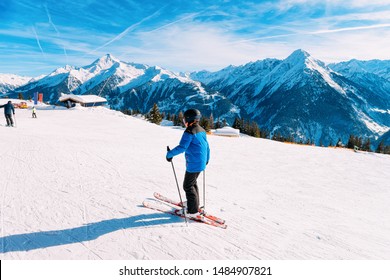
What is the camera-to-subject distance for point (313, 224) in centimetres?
683

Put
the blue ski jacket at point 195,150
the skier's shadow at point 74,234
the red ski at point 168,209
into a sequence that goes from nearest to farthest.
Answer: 1. the skier's shadow at point 74,234
2. the blue ski jacket at point 195,150
3. the red ski at point 168,209

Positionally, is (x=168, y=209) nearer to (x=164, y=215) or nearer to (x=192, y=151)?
(x=164, y=215)

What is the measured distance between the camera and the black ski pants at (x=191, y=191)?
606 centimetres

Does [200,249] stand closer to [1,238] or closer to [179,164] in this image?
[1,238]

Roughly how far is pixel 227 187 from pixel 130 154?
21.0 feet

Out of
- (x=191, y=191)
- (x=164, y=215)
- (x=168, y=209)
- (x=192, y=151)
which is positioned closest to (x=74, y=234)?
(x=164, y=215)

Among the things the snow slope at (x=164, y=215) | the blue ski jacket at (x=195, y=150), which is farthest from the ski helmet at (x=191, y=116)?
the snow slope at (x=164, y=215)

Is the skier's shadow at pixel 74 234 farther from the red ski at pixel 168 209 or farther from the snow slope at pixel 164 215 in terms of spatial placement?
the red ski at pixel 168 209

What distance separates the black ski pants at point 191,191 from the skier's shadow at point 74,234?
42 cm

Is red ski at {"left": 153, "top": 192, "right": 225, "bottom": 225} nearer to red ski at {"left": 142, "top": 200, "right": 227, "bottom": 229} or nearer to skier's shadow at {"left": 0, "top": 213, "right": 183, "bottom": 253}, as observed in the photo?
red ski at {"left": 142, "top": 200, "right": 227, "bottom": 229}

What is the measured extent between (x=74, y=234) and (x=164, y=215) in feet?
6.76

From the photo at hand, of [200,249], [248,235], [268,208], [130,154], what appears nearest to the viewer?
[200,249]
